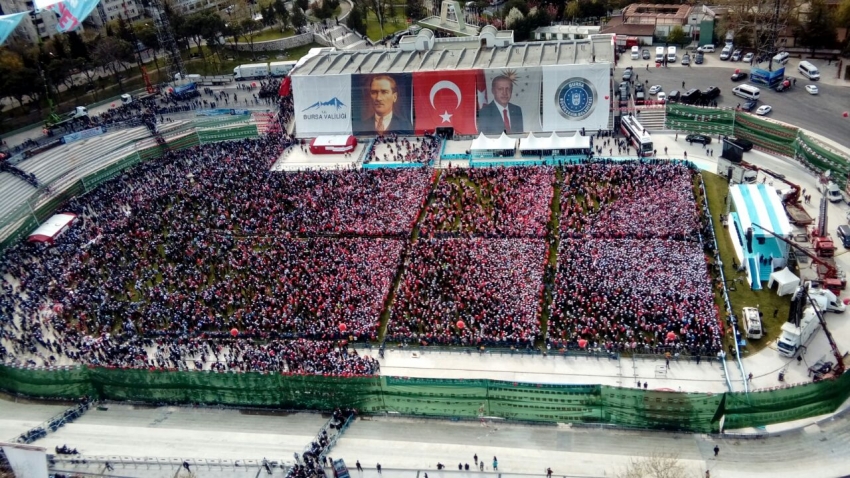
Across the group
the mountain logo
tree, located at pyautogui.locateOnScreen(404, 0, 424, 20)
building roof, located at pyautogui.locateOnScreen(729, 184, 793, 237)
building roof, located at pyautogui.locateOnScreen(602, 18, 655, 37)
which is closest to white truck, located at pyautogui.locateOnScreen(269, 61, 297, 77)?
the mountain logo

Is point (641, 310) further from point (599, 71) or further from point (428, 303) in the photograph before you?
point (599, 71)

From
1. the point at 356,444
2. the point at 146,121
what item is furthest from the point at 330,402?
the point at 146,121

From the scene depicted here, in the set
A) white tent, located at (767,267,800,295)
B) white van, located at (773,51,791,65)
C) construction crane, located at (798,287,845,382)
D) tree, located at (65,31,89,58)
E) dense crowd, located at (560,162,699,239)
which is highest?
tree, located at (65,31,89,58)

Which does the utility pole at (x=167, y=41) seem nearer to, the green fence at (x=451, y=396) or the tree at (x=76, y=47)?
the tree at (x=76, y=47)

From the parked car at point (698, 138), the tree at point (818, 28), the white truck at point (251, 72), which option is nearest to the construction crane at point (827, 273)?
the parked car at point (698, 138)

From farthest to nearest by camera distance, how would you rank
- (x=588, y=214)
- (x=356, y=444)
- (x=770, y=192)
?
1. (x=588, y=214)
2. (x=770, y=192)
3. (x=356, y=444)

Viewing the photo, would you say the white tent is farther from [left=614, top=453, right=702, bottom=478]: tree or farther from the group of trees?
the group of trees

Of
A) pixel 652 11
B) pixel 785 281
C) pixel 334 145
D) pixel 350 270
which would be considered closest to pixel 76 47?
pixel 334 145
